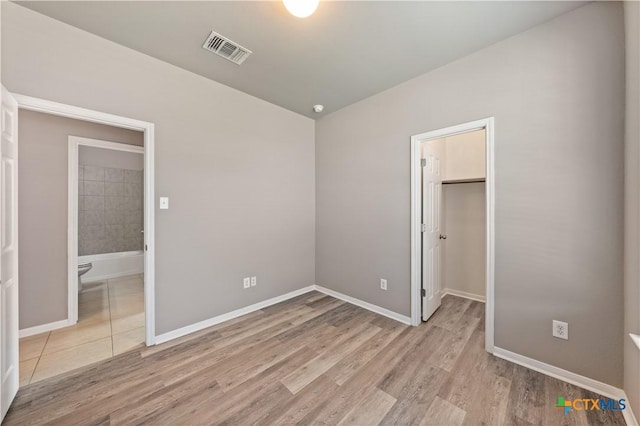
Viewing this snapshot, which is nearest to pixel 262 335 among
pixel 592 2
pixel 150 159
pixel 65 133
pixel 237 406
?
pixel 237 406

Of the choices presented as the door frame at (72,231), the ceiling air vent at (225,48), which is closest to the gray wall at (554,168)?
the ceiling air vent at (225,48)

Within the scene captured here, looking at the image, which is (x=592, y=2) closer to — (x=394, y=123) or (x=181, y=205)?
(x=394, y=123)

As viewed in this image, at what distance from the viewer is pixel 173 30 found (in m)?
1.86

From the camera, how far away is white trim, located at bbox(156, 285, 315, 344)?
2305mm

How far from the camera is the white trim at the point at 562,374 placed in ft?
5.16

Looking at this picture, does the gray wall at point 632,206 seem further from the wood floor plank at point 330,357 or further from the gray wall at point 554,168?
the wood floor plank at point 330,357

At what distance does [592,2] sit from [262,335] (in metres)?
3.78

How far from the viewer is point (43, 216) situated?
247 cm

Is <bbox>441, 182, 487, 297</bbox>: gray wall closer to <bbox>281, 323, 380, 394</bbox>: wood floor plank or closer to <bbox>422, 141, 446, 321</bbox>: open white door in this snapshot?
<bbox>422, 141, 446, 321</bbox>: open white door

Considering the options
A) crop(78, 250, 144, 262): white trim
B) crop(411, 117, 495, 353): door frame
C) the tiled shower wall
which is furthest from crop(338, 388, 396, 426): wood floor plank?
the tiled shower wall

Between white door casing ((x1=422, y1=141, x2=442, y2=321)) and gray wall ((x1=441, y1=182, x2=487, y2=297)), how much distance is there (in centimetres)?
63

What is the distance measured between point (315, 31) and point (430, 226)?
7.44 ft

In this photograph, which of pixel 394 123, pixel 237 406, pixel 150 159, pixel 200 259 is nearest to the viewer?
pixel 237 406

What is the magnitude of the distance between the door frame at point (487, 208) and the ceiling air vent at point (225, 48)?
6.25ft
